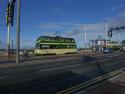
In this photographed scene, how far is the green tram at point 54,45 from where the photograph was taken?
2315 inches

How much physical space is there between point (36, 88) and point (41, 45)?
45.9m

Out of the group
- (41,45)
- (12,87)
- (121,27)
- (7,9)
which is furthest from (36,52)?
(12,87)

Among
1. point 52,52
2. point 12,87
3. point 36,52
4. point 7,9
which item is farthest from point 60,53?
point 12,87

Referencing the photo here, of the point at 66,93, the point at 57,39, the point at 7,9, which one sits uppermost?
the point at 7,9

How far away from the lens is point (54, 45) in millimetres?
61906

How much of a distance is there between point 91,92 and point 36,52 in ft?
161

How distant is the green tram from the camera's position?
5881 centimetres

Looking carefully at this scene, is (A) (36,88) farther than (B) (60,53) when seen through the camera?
No

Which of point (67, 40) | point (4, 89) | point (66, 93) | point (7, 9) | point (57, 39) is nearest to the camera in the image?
point (66, 93)

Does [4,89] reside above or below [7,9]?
below

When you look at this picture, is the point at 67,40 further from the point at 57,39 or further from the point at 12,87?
the point at 12,87

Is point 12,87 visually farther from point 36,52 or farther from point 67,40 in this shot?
point 67,40

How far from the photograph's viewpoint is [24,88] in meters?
12.8

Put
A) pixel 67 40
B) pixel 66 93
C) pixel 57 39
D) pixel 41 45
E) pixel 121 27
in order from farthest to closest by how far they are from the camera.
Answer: pixel 121 27
pixel 67 40
pixel 57 39
pixel 41 45
pixel 66 93
